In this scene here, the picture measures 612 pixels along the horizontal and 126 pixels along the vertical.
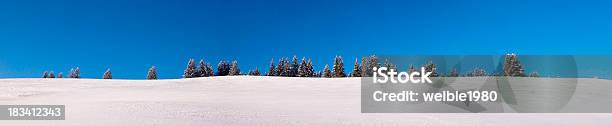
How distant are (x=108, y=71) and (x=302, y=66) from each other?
3869 centimetres

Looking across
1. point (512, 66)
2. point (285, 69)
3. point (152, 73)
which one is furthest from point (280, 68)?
point (512, 66)

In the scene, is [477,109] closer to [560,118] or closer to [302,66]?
[560,118]

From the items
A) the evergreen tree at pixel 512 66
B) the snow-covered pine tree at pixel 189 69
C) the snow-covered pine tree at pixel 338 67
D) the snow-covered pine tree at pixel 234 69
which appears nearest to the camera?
the evergreen tree at pixel 512 66

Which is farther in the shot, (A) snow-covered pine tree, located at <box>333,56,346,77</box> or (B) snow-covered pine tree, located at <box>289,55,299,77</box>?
(B) snow-covered pine tree, located at <box>289,55,299,77</box>

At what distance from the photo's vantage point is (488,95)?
18281 mm

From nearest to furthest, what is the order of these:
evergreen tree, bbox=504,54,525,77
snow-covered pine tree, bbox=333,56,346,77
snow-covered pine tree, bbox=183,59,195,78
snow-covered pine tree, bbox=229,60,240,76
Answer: evergreen tree, bbox=504,54,525,77, snow-covered pine tree, bbox=333,56,346,77, snow-covered pine tree, bbox=183,59,195,78, snow-covered pine tree, bbox=229,60,240,76

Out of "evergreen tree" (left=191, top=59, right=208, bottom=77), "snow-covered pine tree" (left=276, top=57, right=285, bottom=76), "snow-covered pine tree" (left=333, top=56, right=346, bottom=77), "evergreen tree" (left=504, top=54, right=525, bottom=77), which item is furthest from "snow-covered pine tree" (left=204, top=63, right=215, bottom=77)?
"evergreen tree" (left=504, top=54, right=525, bottom=77)

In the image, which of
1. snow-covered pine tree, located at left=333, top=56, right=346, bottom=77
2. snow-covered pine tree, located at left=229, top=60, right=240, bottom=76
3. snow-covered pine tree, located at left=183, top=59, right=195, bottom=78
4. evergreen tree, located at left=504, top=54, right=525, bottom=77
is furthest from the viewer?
snow-covered pine tree, located at left=229, top=60, right=240, bottom=76

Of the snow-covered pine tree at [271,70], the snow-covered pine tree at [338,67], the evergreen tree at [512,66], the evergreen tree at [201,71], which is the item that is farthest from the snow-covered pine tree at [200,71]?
the evergreen tree at [512,66]

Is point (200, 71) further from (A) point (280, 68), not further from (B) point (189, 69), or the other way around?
(A) point (280, 68)

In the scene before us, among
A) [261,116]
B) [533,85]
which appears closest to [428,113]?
[261,116]

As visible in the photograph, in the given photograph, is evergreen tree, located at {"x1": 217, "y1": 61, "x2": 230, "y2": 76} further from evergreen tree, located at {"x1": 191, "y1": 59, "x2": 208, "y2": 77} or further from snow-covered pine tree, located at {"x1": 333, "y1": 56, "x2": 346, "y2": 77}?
snow-covered pine tree, located at {"x1": 333, "y1": 56, "x2": 346, "y2": 77}

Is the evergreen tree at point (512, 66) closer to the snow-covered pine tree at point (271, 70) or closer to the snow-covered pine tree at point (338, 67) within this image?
the snow-covered pine tree at point (338, 67)

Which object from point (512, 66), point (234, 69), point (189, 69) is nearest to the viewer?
point (512, 66)
